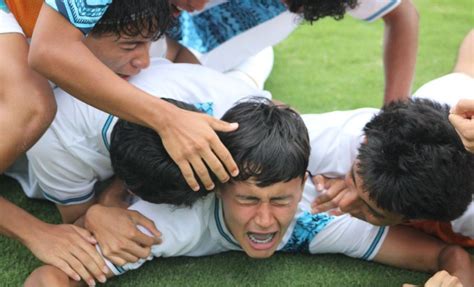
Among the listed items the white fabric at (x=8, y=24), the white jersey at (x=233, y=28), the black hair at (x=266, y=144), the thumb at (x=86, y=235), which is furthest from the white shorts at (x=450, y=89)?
the white fabric at (x=8, y=24)

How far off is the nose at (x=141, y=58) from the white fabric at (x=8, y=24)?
10.4 inches

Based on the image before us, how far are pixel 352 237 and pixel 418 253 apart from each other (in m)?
0.15

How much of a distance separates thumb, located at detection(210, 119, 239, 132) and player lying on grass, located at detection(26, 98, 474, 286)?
0.17ft

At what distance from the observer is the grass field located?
1718 millimetres

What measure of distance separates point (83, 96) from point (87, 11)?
0.17 m

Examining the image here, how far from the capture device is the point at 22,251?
178cm

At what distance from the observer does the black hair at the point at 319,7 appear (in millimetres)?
2008

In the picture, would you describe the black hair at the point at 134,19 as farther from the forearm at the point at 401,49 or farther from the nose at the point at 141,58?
the forearm at the point at 401,49

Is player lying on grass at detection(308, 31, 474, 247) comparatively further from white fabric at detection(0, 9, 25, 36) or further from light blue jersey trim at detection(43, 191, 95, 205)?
white fabric at detection(0, 9, 25, 36)

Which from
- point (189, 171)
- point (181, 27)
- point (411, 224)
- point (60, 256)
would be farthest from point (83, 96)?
point (181, 27)

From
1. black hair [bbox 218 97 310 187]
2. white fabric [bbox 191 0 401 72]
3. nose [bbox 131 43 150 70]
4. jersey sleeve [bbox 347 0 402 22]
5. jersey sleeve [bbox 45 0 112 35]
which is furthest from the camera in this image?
white fabric [bbox 191 0 401 72]

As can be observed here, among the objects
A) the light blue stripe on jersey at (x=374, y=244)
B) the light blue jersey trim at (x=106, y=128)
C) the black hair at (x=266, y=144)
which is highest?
the black hair at (x=266, y=144)

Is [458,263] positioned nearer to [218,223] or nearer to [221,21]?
[218,223]

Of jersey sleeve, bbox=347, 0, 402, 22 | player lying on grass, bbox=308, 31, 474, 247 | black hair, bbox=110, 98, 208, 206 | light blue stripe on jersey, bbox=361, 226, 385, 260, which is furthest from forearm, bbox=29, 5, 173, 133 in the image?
jersey sleeve, bbox=347, 0, 402, 22
